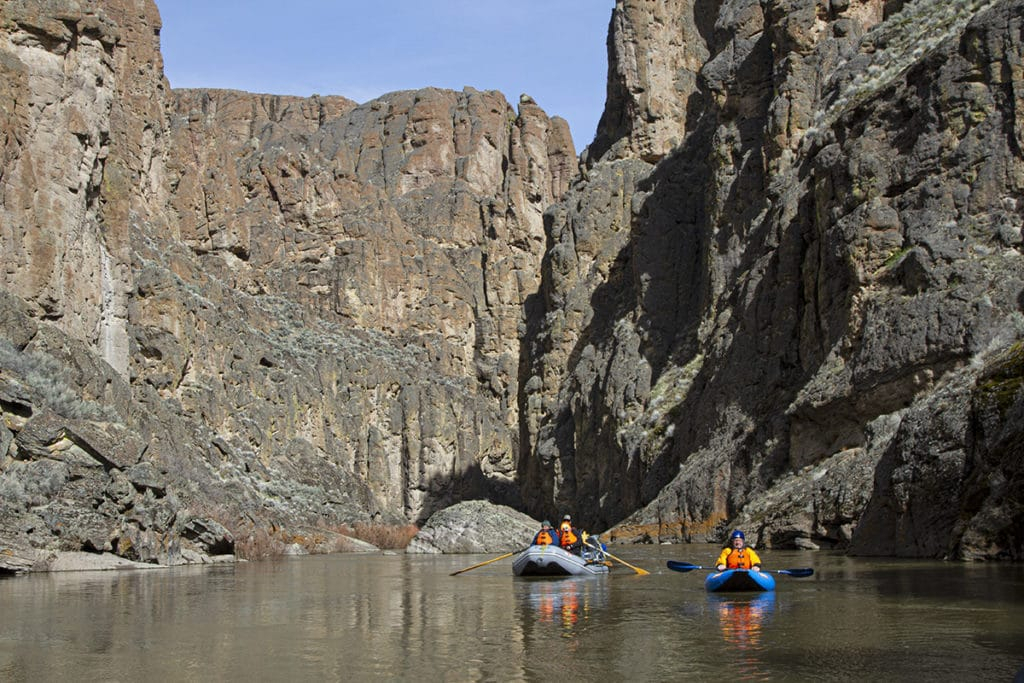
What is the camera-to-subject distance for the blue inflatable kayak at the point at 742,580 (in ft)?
75.2

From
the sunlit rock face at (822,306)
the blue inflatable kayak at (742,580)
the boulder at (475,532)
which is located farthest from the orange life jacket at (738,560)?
the boulder at (475,532)

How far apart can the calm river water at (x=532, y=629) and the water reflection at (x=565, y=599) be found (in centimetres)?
6

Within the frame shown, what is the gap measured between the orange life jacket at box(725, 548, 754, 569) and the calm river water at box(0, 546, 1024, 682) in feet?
2.45

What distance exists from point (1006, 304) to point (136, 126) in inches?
2590

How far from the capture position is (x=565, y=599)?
23.6m

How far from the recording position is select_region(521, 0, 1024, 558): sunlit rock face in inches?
1262

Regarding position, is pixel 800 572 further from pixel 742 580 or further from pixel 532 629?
pixel 532 629

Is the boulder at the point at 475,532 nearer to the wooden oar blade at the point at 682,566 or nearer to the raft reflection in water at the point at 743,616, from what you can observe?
the wooden oar blade at the point at 682,566

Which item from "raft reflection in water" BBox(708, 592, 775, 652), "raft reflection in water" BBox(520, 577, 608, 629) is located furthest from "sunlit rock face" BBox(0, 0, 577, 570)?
"raft reflection in water" BBox(708, 592, 775, 652)

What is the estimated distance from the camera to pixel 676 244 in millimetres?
77688

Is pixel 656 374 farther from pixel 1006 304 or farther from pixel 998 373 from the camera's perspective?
pixel 998 373

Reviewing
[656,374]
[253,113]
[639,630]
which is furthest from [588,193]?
[253,113]

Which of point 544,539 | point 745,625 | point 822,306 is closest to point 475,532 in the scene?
point 822,306

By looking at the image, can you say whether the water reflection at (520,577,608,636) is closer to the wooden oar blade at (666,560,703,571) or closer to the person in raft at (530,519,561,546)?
the person in raft at (530,519,561,546)
